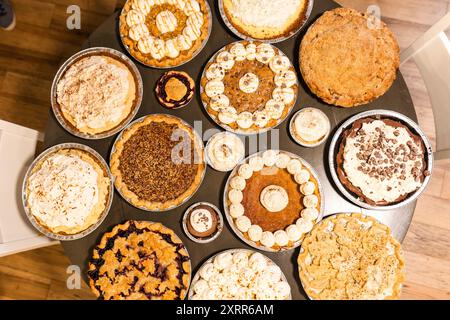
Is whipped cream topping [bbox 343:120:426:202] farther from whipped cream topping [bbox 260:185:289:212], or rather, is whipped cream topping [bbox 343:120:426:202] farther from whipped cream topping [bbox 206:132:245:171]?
whipped cream topping [bbox 206:132:245:171]

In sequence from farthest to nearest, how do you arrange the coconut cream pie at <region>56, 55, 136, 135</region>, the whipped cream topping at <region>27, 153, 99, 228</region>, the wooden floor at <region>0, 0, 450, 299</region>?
1. the wooden floor at <region>0, 0, 450, 299</region>
2. the coconut cream pie at <region>56, 55, 136, 135</region>
3. the whipped cream topping at <region>27, 153, 99, 228</region>

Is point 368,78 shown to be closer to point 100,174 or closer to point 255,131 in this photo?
point 255,131

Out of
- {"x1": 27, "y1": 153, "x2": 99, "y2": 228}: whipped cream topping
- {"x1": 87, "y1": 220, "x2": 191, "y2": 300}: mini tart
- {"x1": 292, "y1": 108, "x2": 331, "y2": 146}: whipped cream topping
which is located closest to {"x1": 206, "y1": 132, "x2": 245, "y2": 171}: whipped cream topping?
{"x1": 292, "y1": 108, "x2": 331, "y2": 146}: whipped cream topping

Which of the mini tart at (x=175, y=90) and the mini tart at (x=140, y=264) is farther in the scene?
the mini tart at (x=175, y=90)

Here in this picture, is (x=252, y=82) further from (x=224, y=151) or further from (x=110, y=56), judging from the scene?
(x=110, y=56)

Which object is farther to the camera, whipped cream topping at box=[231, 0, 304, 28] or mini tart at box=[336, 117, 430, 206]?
whipped cream topping at box=[231, 0, 304, 28]

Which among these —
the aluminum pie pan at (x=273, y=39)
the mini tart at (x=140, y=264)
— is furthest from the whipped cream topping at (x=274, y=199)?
the aluminum pie pan at (x=273, y=39)

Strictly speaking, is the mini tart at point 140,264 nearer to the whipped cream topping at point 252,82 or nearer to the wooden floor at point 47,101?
the whipped cream topping at point 252,82
